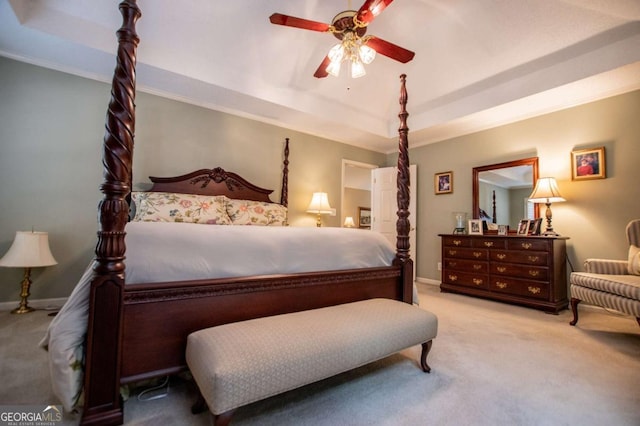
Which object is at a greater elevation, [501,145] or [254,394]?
[501,145]

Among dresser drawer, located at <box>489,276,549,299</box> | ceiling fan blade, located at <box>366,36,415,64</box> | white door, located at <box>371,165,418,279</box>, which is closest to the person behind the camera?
ceiling fan blade, located at <box>366,36,415,64</box>

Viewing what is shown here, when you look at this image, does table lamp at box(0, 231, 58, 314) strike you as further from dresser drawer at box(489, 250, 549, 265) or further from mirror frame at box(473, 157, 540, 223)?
mirror frame at box(473, 157, 540, 223)

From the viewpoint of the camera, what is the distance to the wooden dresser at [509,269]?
2979 mm

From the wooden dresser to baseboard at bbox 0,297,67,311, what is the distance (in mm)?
4459

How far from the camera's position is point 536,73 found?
3.09m

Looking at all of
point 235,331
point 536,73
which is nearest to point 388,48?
point 536,73

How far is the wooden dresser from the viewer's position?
117 inches

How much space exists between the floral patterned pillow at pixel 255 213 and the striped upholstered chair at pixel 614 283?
3118 millimetres

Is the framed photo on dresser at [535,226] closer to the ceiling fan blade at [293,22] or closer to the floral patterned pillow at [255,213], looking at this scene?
the floral patterned pillow at [255,213]

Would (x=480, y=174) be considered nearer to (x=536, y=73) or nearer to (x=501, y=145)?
(x=501, y=145)

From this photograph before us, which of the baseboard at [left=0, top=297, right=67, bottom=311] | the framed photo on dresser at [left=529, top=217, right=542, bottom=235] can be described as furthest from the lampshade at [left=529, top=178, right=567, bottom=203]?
the baseboard at [left=0, top=297, right=67, bottom=311]

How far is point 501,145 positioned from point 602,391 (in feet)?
10.5

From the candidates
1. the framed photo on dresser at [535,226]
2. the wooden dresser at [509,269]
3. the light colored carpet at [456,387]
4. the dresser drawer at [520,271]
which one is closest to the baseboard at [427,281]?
the wooden dresser at [509,269]

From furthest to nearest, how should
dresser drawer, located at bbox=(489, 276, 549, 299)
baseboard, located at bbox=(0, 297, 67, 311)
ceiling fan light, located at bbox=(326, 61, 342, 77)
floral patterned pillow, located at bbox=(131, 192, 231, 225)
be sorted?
1. dresser drawer, located at bbox=(489, 276, 549, 299)
2. floral patterned pillow, located at bbox=(131, 192, 231, 225)
3. baseboard, located at bbox=(0, 297, 67, 311)
4. ceiling fan light, located at bbox=(326, 61, 342, 77)
